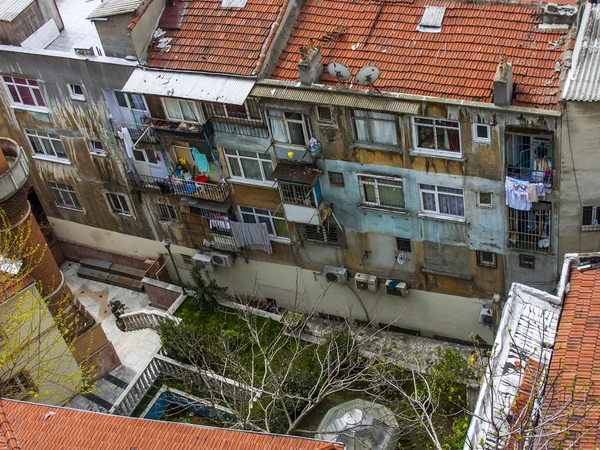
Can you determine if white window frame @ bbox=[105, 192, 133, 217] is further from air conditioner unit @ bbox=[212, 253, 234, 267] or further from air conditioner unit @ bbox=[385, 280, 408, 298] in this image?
air conditioner unit @ bbox=[385, 280, 408, 298]

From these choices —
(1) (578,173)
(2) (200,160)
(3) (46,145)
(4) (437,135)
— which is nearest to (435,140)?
(4) (437,135)

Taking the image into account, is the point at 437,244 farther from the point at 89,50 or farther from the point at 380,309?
the point at 89,50

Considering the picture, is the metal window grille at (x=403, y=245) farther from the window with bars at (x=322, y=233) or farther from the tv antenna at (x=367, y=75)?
the tv antenna at (x=367, y=75)

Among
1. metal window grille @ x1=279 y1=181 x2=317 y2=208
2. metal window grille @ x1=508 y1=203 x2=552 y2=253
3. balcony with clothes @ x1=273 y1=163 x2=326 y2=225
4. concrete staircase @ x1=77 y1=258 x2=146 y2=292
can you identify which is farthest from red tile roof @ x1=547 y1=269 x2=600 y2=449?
concrete staircase @ x1=77 y1=258 x2=146 y2=292

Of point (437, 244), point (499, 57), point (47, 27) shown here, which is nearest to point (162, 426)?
point (437, 244)

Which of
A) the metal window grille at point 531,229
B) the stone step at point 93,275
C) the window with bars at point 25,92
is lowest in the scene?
the stone step at point 93,275

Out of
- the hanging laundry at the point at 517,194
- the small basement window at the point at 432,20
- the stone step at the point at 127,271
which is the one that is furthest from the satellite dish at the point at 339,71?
the stone step at the point at 127,271
